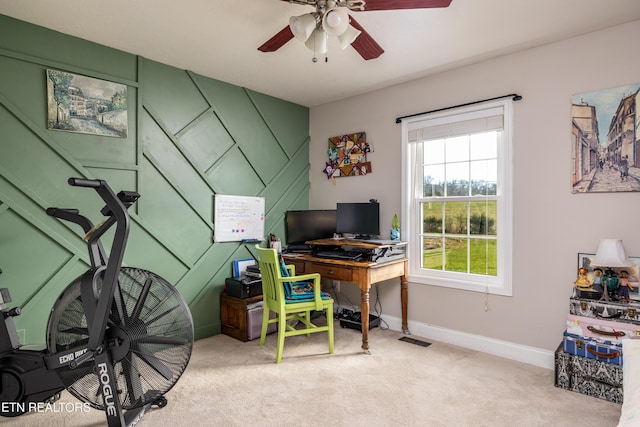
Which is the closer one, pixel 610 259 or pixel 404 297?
pixel 610 259

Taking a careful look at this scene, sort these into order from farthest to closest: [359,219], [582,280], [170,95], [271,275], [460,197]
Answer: [359,219], [460,197], [170,95], [271,275], [582,280]

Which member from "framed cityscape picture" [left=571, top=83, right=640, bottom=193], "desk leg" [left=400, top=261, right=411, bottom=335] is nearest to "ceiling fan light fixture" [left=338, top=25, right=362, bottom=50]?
"framed cityscape picture" [left=571, top=83, right=640, bottom=193]

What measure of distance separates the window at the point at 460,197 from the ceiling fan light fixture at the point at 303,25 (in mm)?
1744

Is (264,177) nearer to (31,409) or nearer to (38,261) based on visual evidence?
(38,261)

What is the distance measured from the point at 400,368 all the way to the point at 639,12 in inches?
113

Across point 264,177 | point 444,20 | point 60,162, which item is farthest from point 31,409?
point 444,20

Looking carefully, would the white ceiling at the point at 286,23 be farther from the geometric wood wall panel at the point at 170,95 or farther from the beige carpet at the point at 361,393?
the beige carpet at the point at 361,393

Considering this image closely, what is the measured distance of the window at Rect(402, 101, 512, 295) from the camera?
3.02m

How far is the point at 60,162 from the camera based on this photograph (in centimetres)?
259

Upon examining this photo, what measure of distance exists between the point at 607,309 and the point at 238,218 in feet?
9.97

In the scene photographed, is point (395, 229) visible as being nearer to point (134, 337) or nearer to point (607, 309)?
point (607, 309)

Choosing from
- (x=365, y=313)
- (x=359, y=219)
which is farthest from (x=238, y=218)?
Answer: (x=365, y=313)

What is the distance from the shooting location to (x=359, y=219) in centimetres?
372

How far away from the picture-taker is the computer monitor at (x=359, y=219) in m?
3.64
